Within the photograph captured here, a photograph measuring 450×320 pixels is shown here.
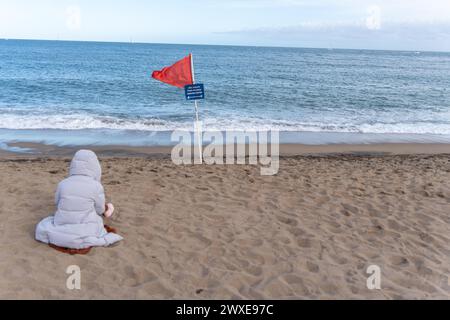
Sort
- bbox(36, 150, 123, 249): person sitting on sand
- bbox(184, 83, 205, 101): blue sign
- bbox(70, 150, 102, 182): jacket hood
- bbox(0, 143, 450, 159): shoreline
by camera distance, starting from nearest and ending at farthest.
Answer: bbox(36, 150, 123, 249): person sitting on sand → bbox(70, 150, 102, 182): jacket hood → bbox(184, 83, 205, 101): blue sign → bbox(0, 143, 450, 159): shoreline

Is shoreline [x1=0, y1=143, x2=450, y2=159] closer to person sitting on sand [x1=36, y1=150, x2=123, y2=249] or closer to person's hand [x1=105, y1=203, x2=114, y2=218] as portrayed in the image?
person's hand [x1=105, y1=203, x2=114, y2=218]

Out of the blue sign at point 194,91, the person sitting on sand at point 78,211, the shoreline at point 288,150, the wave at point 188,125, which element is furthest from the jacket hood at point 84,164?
the wave at point 188,125

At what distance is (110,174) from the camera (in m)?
7.40

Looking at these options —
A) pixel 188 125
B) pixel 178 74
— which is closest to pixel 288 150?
pixel 178 74

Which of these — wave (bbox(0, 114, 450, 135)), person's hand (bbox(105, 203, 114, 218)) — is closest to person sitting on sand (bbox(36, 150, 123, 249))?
person's hand (bbox(105, 203, 114, 218))

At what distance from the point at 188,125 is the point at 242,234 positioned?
31.4 ft

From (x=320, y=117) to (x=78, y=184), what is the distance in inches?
546

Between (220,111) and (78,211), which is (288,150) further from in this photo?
(220,111)

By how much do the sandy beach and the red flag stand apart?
1.77m

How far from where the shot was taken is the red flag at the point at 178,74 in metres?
7.84

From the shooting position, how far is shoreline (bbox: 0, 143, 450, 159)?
9883 mm

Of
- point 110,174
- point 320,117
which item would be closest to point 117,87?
point 320,117

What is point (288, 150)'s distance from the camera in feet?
35.3
